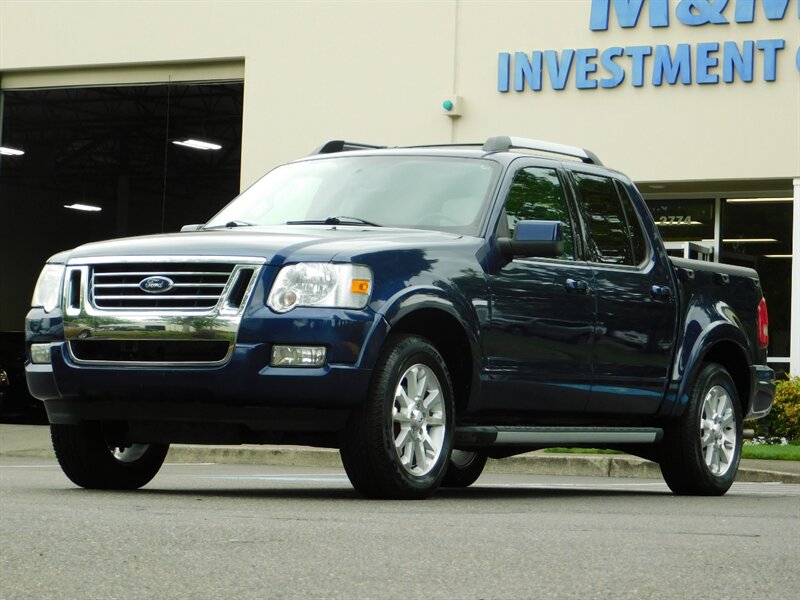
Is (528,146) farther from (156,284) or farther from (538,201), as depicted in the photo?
(156,284)

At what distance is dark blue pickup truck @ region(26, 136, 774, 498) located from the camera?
26.6 feet

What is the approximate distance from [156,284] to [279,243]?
0.64 m

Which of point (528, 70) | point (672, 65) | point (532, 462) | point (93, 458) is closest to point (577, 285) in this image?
point (93, 458)

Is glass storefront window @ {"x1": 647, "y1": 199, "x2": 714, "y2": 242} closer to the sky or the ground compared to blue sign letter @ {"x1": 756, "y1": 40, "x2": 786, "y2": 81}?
closer to the ground

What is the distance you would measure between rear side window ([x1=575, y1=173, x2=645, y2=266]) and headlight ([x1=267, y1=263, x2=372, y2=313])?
2.43 metres

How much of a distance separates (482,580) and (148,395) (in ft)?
11.2

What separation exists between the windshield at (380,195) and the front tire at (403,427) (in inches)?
39.4

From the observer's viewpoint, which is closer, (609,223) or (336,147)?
(609,223)

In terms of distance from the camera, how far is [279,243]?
8.30 m

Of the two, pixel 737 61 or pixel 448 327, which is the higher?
pixel 737 61

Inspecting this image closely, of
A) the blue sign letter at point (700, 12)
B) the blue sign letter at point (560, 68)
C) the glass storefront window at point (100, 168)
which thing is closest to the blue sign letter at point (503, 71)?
the blue sign letter at point (560, 68)

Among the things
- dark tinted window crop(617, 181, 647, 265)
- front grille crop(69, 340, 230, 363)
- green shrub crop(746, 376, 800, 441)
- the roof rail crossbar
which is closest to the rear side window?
dark tinted window crop(617, 181, 647, 265)

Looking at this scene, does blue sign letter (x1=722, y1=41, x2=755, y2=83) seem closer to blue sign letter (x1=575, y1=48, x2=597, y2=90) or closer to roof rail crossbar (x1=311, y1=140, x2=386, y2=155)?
blue sign letter (x1=575, y1=48, x2=597, y2=90)

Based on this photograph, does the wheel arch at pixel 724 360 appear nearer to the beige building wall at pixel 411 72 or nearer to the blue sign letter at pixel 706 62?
the beige building wall at pixel 411 72
